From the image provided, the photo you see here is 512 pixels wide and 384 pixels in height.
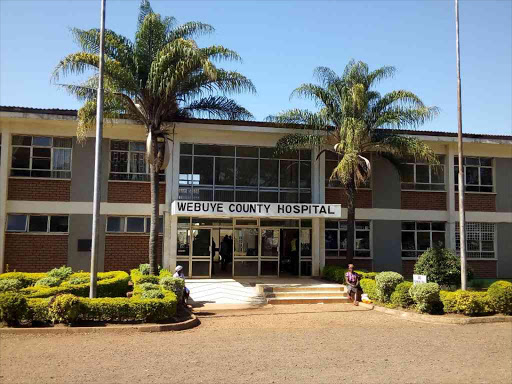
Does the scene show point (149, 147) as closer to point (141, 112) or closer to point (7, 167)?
point (141, 112)

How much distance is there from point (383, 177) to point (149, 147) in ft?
33.6

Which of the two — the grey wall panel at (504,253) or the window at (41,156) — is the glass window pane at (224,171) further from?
the grey wall panel at (504,253)

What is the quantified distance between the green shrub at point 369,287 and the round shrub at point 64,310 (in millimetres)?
8719

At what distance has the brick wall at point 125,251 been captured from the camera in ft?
59.1

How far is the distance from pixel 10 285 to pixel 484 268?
18.7 meters

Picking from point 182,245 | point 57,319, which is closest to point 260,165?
point 182,245

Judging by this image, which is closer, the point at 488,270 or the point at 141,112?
the point at 141,112

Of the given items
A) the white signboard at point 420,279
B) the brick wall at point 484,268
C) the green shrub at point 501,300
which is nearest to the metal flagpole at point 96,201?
the white signboard at point 420,279

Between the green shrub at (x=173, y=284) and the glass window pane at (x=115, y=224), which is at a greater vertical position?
the glass window pane at (x=115, y=224)

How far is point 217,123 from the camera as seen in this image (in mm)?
18281

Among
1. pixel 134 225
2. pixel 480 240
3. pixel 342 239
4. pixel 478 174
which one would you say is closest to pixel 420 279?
pixel 342 239

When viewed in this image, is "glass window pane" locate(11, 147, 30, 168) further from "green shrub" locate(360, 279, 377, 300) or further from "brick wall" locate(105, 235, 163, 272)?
"green shrub" locate(360, 279, 377, 300)

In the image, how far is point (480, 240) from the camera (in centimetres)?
2134

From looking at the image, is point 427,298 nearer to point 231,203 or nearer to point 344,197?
point 231,203
